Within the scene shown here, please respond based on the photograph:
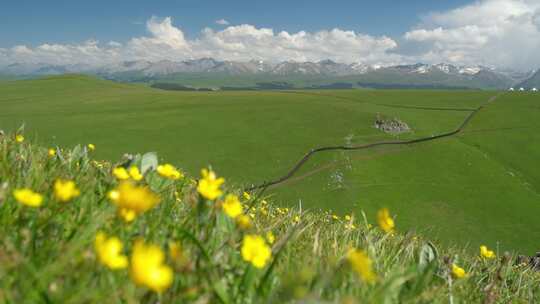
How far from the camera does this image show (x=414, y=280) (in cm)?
250

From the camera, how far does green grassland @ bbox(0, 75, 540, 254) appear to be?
6538 cm

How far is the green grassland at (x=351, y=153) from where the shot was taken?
6538 cm

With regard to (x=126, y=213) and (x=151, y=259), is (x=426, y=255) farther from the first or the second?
(x=151, y=259)

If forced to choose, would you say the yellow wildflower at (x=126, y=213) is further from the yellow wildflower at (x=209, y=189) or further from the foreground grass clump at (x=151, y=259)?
the yellow wildflower at (x=209, y=189)

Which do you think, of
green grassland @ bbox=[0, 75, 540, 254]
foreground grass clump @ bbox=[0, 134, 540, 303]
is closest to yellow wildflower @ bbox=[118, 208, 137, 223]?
foreground grass clump @ bbox=[0, 134, 540, 303]

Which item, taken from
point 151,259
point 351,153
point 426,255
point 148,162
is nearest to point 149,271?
point 151,259

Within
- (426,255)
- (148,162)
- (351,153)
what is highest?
(148,162)

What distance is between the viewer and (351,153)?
82.7 metres

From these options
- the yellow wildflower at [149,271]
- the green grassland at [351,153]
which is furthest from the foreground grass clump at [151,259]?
the green grassland at [351,153]

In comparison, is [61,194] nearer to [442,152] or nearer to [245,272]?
[245,272]

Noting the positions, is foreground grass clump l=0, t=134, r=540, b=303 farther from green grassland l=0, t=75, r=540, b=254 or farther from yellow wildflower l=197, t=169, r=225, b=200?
green grassland l=0, t=75, r=540, b=254

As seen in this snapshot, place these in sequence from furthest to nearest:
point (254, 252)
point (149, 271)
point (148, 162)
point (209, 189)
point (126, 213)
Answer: point (148, 162) → point (209, 189) → point (254, 252) → point (126, 213) → point (149, 271)

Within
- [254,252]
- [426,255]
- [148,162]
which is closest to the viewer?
[254,252]

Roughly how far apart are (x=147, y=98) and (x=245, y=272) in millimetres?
149259
